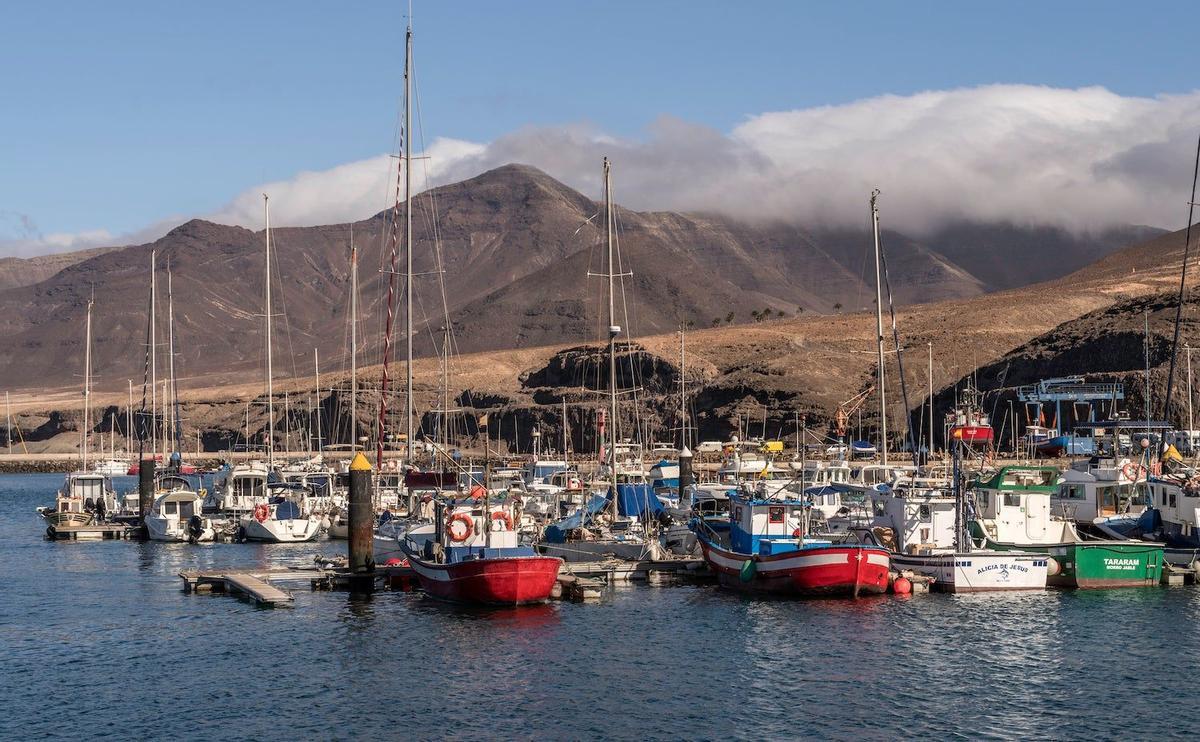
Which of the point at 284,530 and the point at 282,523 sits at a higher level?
the point at 282,523

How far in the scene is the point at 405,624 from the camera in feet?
164

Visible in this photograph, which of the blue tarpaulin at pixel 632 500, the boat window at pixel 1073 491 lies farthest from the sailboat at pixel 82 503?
the boat window at pixel 1073 491

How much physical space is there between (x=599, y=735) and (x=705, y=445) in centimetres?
11584

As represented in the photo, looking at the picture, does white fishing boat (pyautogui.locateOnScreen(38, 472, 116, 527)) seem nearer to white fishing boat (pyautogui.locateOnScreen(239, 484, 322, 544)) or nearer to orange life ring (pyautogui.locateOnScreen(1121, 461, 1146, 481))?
white fishing boat (pyautogui.locateOnScreen(239, 484, 322, 544))

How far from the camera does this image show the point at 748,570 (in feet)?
183

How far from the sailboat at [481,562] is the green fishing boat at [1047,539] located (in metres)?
18.3

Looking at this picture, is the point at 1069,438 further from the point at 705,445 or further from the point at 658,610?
the point at 658,610

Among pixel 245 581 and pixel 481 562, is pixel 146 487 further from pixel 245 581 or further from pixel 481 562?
pixel 481 562

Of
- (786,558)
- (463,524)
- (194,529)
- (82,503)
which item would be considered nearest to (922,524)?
(786,558)

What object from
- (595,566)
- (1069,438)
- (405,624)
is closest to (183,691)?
(405,624)

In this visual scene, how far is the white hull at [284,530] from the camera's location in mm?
80812

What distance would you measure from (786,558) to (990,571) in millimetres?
7881

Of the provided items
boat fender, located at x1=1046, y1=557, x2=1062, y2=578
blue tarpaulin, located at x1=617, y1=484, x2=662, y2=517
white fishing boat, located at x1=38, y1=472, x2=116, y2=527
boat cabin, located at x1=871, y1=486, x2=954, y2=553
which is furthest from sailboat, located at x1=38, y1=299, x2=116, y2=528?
boat fender, located at x1=1046, y1=557, x2=1062, y2=578

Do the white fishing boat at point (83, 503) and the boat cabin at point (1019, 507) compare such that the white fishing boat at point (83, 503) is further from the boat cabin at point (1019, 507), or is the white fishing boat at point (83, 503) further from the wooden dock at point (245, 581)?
the boat cabin at point (1019, 507)
